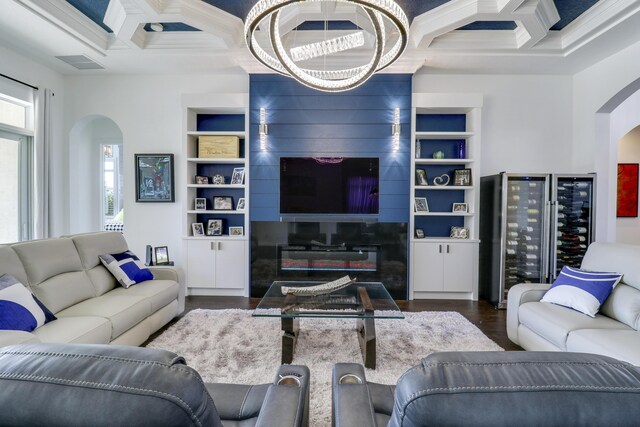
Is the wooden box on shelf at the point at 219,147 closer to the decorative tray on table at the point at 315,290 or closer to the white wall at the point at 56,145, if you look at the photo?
the white wall at the point at 56,145

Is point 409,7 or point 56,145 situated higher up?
point 409,7

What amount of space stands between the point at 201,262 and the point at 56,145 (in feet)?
9.00

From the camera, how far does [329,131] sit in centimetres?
443

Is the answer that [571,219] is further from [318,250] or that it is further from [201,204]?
[201,204]

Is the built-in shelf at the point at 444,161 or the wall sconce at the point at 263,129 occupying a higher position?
the wall sconce at the point at 263,129

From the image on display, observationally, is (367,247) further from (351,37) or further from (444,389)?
(444,389)

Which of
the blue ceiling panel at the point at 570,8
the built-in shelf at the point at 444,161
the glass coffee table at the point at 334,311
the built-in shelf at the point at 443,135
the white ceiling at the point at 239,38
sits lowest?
the glass coffee table at the point at 334,311

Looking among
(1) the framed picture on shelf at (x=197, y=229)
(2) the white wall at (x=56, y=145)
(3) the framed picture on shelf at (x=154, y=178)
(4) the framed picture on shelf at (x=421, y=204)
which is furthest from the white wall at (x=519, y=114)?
(2) the white wall at (x=56, y=145)

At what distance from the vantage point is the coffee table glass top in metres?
2.42

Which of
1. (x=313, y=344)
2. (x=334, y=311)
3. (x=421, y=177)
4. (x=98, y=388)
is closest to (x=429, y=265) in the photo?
(x=421, y=177)

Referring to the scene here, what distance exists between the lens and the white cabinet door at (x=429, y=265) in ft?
14.0

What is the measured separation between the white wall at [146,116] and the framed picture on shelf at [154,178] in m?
0.09

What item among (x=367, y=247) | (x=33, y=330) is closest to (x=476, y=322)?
(x=367, y=247)

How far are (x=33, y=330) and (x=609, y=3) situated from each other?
5.35 m
